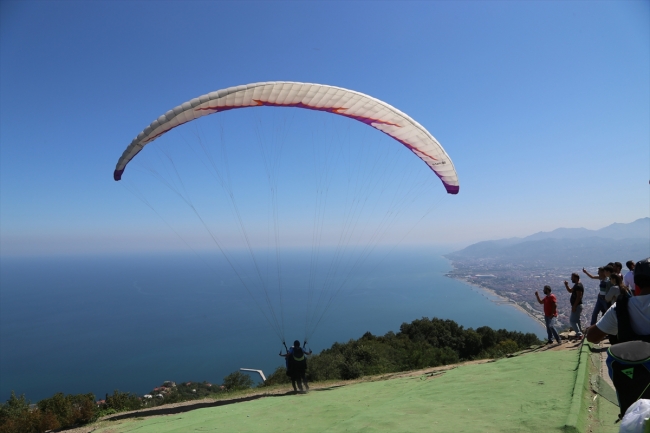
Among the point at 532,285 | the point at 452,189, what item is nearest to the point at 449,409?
the point at 452,189

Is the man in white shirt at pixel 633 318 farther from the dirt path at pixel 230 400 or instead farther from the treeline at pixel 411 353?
the treeline at pixel 411 353

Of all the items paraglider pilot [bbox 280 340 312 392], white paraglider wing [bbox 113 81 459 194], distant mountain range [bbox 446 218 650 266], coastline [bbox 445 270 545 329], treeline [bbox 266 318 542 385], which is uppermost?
white paraglider wing [bbox 113 81 459 194]

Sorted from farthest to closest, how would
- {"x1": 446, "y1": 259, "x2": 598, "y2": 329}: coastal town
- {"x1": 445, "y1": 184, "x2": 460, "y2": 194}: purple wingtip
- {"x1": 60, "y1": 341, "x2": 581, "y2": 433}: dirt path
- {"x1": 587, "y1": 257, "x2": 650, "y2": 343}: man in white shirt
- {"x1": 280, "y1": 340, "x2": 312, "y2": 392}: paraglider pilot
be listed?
{"x1": 446, "y1": 259, "x2": 598, "y2": 329}: coastal town, {"x1": 445, "y1": 184, "x2": 460, "y2": 194}: purple wingtip, {"x1": 280, "y1": 340, "x2": 312, "y2": 392}: paraglider pilot, {"x1": 60, "y1": 341, "x2": 581, "y2": 433}: dirt path, {"x1": 587, "y1": 257, "x2": 650, "y2": 343}: man in white shirt

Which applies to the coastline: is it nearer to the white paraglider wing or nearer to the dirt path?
the dirt path

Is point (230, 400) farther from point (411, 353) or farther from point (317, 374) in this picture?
point (411, 353)

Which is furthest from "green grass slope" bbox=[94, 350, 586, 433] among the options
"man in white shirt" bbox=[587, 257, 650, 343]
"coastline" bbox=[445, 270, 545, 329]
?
"coastline" bbox=[445, 270, 545, 329]

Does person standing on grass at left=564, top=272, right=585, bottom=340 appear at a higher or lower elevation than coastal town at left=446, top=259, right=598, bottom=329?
higher
